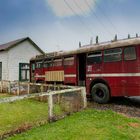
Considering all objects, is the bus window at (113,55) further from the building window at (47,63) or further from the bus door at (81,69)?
the building window at (47,63)

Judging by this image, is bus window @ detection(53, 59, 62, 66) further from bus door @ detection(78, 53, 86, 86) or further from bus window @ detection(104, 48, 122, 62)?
bus window @ detection(104, 48, 122, 62)

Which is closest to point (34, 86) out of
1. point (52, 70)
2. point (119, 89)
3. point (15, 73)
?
point (52, 70)

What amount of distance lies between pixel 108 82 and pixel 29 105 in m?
4.30

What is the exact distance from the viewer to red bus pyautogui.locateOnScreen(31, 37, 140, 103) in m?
12.2

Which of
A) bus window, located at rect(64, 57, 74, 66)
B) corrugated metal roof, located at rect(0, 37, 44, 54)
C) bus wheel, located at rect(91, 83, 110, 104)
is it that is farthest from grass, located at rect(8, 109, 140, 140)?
corrugated metal roof, located at rect(0, 37, 44, 54)

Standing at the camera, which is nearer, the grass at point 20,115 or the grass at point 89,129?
the grass at point 89,129

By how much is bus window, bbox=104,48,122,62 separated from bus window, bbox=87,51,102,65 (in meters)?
0.42

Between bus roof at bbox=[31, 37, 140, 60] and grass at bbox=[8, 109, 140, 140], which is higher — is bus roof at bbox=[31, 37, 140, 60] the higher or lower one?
the higher one

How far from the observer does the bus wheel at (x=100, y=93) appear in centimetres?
1336

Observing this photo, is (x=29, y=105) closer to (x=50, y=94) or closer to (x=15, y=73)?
(x=50, y=94)

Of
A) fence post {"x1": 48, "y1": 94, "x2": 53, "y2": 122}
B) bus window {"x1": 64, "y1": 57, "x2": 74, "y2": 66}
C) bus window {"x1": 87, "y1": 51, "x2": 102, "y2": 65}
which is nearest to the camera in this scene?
fence post {"x1": 48, "y1": 94, "x2": 53, "y2": 122}

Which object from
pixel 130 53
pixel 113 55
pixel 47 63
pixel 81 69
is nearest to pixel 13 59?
pixel 47 63

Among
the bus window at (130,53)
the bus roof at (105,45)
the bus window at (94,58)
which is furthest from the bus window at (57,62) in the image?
the bus window at (130,53)

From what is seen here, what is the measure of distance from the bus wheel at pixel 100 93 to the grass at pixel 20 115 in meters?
2.97
